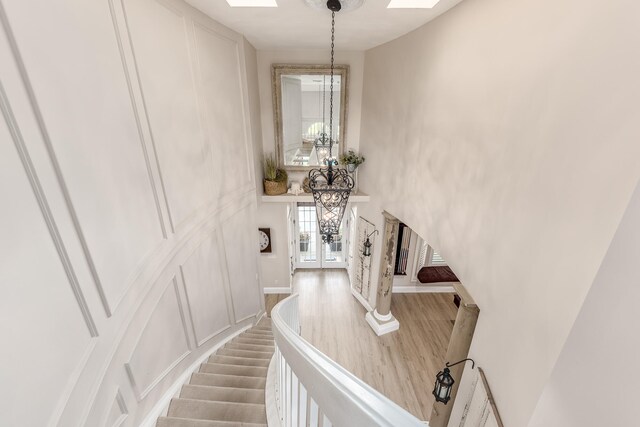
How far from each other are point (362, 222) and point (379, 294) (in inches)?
57.7

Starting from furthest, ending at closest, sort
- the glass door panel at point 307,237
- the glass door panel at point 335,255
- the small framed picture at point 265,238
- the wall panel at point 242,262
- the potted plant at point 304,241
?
1. the glass door panel at point 335,255
2. the potted plant at point 304,241
3. the glass door panel at point 307,237
4. the small framed picture at point 265,238
5. the wall panel at point 242,262

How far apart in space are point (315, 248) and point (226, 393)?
5.16m

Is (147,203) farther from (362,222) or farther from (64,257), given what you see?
(362,222)

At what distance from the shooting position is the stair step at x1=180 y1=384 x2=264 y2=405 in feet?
8.18

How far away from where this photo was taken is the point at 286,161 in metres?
5.73

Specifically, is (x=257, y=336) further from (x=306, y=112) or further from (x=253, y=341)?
(x=306, y=112)

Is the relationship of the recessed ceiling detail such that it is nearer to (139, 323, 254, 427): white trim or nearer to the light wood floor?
(139, 323, 254, 427): white trim

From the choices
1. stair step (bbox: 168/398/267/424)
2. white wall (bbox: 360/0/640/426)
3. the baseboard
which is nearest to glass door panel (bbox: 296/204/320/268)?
the baseboard

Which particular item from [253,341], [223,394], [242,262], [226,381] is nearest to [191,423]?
[223,394]

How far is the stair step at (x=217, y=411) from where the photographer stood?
2197mm

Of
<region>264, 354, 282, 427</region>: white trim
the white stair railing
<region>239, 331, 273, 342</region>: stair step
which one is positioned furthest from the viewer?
<region>239, 331, 273, 342</region>: stair step

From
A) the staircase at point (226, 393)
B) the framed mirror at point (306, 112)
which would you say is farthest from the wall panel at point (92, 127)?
the framed mirror at point (306, 112)

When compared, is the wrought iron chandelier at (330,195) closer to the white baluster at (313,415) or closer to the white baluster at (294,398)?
the white baluster at (294,398)

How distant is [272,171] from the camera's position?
5.32 m
